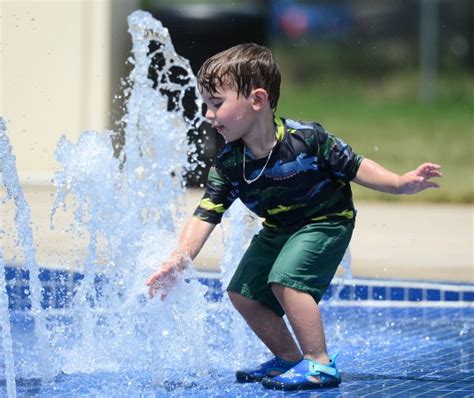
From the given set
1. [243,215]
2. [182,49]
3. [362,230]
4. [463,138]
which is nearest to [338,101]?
[463,138]

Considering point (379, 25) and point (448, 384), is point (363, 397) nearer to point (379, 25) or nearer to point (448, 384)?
point (448, 384)

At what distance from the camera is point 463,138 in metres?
13.9

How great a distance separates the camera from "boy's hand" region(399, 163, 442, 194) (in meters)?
3.78

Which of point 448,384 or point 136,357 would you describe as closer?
point 448,384

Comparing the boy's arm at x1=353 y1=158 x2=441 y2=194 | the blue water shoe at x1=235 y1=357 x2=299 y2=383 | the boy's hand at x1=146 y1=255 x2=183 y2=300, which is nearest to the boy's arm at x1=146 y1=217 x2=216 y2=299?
the boy's hand at x1=146 y1=255 x2=183 y2=300

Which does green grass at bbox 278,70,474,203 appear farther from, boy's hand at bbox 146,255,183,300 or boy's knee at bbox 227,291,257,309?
boy's hand at bbox 146,255,183,300

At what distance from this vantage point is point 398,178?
12.6 feet

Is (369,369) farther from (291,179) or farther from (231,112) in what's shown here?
(231,112)

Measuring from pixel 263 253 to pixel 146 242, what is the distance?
1.34 ft

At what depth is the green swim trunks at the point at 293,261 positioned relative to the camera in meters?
3.85

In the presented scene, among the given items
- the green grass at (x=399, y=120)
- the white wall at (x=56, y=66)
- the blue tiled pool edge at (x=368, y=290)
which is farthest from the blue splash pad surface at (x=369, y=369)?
the white wall at (x=56, y=66)

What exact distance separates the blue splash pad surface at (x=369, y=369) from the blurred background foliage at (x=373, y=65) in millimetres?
3851

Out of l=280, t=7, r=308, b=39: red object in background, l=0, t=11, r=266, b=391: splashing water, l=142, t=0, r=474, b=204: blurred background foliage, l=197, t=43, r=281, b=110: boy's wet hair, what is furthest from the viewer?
l=280, t=7, r=308, b=39: red object in background

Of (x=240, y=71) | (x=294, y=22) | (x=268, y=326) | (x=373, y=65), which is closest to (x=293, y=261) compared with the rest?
(x=268, y=326)
